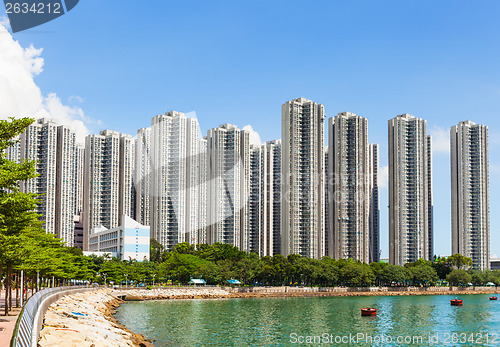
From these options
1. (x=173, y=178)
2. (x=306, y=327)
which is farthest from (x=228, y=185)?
(x=306, y=327)

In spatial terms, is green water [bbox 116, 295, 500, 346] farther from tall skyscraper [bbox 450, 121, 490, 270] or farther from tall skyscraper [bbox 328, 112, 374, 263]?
tall skyscraper [bbox 450, 121, 490, 270]

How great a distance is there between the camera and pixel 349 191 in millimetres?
121688

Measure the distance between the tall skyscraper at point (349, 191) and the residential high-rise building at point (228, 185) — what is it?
20172 mm

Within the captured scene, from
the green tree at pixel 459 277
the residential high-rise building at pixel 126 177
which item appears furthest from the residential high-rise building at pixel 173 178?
the green tree at pixel 459 277

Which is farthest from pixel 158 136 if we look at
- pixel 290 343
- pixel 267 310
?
pixel 290 343

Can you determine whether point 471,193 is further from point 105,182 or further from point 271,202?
point 105,182

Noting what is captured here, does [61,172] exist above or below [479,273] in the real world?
above

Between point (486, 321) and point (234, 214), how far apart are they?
73567 mm

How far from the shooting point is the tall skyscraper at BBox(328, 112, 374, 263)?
12062 cm

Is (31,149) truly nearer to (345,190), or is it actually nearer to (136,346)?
(345,190)

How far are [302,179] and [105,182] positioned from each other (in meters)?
44.8

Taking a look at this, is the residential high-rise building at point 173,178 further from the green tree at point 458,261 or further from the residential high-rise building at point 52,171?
the green tree at point 458,261

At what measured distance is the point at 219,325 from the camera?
148 feet

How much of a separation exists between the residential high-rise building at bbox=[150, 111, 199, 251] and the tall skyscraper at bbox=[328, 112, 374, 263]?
3078cm
